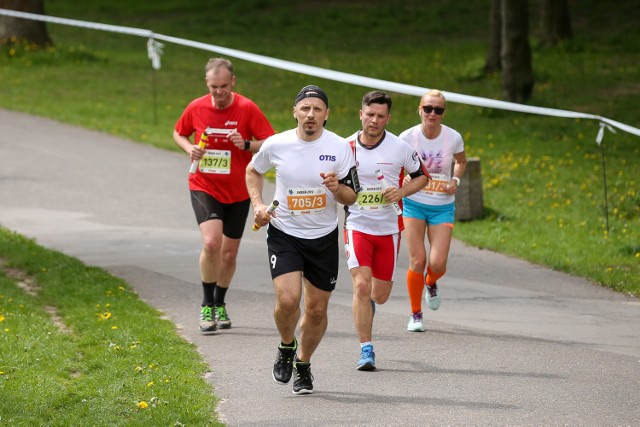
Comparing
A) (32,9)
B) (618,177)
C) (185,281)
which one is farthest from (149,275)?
(32,9)

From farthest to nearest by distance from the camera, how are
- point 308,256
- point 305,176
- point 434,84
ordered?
point 434,84
point 308,256
point 305,176

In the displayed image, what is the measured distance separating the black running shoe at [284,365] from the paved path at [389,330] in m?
0.12

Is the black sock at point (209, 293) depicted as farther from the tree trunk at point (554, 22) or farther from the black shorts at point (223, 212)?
the tree trunk at point (554, 22)

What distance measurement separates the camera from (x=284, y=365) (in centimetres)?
847

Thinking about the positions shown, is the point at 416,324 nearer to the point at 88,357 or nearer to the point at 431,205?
the point at 431,205

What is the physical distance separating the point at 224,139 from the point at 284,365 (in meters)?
2.84

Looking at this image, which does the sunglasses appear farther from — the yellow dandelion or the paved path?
the yellow dandelion

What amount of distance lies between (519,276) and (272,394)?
565 cm

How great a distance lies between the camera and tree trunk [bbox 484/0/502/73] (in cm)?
2883

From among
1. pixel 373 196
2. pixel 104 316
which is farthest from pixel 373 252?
pixel 104 316

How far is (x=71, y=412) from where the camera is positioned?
7844mm

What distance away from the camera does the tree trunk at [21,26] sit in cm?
2995

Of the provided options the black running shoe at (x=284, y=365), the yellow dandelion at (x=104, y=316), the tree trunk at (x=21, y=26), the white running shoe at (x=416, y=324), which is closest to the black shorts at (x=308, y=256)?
the black running shoe at (x=284, y=365)

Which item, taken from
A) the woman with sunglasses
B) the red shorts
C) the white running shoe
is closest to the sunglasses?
the woman with sunglasses
